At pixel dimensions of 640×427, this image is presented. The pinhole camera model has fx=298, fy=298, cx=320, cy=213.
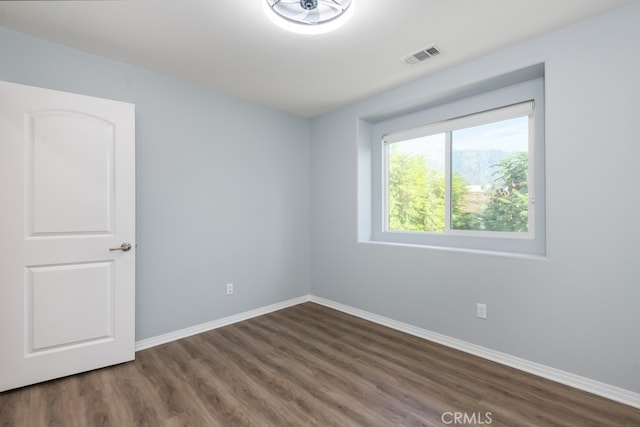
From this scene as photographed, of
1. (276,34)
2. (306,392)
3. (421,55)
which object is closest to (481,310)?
(306,392)

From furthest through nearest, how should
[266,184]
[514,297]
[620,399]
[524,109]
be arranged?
[266,184], [524,109], [514,297], [620,399]

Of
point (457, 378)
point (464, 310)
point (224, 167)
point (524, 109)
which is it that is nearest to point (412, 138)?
point (524, 109)

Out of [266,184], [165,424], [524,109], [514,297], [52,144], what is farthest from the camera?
[266,184]

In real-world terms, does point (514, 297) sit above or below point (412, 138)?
below

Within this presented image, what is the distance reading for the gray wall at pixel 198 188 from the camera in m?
2.48

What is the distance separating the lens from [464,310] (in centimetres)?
265

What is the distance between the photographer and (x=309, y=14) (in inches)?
77.1

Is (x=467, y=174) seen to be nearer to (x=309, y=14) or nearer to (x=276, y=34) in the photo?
(x=309, y=14)

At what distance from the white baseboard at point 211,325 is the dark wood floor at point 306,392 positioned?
0.33ft

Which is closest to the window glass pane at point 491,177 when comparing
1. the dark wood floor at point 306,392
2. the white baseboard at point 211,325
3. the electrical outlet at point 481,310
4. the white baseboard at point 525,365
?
the electrical outlet at point 481,310

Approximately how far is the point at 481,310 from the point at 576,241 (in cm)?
89

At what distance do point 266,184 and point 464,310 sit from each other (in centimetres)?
252

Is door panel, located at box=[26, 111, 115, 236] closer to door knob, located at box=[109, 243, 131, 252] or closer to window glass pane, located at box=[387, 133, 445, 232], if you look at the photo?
door knob, located at box=[109, 243, 131, 252]

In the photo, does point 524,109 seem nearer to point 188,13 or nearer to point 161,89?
point 188,13
